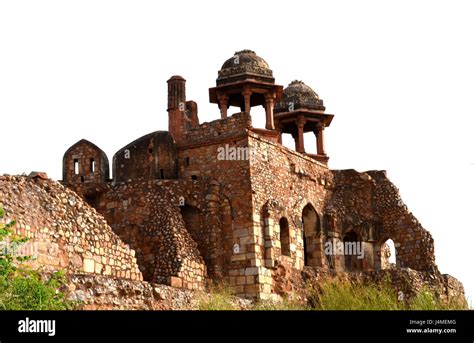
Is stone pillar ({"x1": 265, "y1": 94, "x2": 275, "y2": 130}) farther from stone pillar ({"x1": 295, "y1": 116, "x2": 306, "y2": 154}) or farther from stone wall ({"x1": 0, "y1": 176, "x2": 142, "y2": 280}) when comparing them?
stone wall ({"x1": 0, "y1": 176, "x2": 142, "y2": 280})

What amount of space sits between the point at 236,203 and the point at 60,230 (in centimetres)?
680

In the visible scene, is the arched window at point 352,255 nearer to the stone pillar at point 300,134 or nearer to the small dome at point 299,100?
the stone pillar at point 300,134

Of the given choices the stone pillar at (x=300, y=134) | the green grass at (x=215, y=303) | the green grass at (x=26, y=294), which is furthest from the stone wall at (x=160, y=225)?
the green grass at (x=26, y=294)

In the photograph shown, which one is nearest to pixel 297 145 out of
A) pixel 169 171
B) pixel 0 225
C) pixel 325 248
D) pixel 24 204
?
pixel 325 248

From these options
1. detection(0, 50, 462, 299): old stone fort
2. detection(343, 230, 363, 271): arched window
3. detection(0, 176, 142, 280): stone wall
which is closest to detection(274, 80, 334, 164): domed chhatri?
detection(0, 50, 462, 299): old stone fort

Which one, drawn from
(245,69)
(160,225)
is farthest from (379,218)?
(160,225)

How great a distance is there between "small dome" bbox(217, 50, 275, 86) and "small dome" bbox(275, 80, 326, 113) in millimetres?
3232

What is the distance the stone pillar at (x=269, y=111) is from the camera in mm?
25766

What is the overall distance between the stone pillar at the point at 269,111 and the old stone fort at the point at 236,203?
1.2 inches

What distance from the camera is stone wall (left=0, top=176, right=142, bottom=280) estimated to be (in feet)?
50.3
